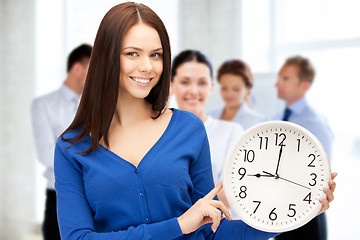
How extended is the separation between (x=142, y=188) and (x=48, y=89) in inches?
141

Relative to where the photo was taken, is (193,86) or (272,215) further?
(193,86)

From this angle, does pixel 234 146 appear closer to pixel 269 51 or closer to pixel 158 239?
pixel 158 239

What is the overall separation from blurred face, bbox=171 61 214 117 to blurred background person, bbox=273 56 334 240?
102cm

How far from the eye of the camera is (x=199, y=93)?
2156mm

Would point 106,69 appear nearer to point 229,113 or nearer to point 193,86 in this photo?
point 193,86

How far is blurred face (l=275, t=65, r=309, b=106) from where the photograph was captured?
3.28m

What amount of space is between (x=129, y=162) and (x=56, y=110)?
79.2 inches

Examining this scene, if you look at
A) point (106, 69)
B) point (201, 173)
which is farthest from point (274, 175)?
point (106, 69)

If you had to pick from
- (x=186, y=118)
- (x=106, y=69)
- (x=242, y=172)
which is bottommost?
(x=242, y=172)

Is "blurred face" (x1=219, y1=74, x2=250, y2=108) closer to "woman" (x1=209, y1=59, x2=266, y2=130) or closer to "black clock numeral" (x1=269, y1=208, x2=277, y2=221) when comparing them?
"woman" (x1=209, y1=59, x2=266, y2=130)

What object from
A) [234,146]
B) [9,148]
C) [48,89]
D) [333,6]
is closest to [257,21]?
[333,6]

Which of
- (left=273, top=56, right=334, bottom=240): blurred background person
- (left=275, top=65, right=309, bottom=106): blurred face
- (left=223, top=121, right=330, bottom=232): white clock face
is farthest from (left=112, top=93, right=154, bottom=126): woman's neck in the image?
(left=275, top=65, right=309, bottom=106): blurred face

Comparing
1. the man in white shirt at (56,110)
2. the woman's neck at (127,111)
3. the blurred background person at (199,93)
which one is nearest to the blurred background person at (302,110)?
the blurred background person at (199,93)

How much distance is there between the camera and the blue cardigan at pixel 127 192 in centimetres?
111
